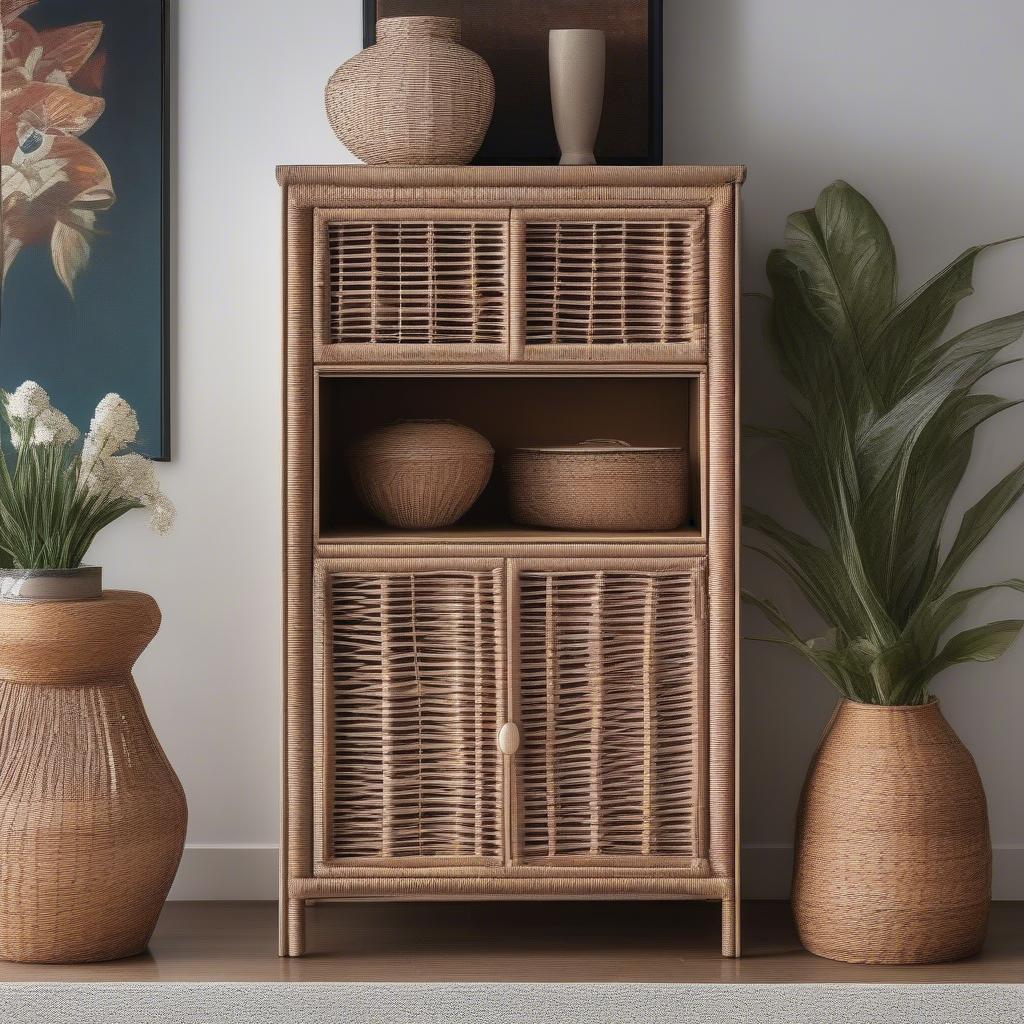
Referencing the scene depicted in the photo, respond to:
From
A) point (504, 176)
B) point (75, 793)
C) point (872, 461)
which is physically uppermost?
point (504, 176)

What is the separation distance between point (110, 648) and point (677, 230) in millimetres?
1239

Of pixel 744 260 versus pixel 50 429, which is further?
pixel 744 260

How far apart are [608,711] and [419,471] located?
0.55 metres

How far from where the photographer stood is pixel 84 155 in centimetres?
238

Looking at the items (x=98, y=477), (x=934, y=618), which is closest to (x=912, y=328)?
(x=934, y=618)

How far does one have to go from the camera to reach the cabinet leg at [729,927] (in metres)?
2.04

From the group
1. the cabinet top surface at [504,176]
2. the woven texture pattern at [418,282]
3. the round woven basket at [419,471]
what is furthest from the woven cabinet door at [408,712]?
the cabinet top surface at [504,176]

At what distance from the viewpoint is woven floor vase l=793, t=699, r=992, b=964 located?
2.01 metres

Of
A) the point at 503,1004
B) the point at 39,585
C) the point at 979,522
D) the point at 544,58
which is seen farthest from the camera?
the point at 544,58

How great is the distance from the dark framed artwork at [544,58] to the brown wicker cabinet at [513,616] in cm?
40

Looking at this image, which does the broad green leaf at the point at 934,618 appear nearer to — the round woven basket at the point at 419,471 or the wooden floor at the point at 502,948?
the wooden floor at the point at 502,948

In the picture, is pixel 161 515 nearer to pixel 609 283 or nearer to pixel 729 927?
pixel 609 283

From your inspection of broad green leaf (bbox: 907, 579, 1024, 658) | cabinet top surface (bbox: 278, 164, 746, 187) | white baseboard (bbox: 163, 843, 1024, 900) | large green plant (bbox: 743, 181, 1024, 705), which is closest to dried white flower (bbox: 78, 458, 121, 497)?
cabinet top surface (bbox: 278, 164, 746, 187)

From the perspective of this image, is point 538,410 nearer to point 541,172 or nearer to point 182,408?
point 541,172
